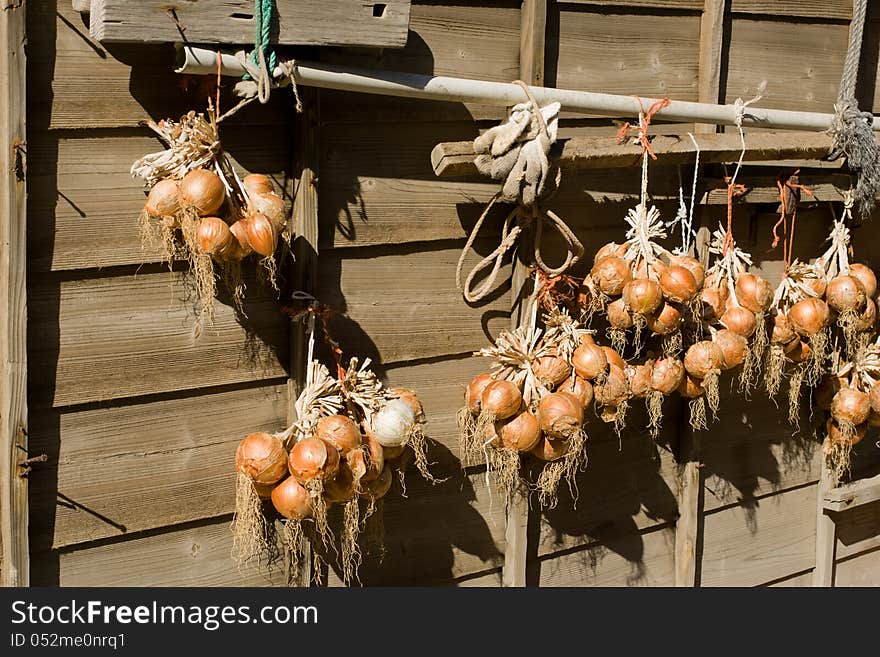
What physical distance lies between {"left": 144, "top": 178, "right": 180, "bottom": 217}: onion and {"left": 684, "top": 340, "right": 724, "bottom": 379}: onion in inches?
51.0

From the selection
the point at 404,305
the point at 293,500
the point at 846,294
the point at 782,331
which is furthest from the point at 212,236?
the point at 846,294

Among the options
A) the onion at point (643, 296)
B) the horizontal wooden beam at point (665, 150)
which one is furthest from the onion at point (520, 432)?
the horizontal wooden beam at point (665, 150)

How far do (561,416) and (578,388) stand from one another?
110 mm

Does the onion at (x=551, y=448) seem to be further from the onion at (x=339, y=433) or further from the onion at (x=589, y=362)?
the onion at (x=339, y=433)

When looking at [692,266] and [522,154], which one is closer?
[522,154]

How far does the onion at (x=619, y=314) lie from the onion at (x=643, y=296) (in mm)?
20

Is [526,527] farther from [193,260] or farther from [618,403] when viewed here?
[193,260]

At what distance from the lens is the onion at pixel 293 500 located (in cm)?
218

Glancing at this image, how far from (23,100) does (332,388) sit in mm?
840

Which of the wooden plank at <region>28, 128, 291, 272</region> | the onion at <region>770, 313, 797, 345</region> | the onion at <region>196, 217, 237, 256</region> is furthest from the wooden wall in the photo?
the onion at <region>770, 313, 797, 345</region>

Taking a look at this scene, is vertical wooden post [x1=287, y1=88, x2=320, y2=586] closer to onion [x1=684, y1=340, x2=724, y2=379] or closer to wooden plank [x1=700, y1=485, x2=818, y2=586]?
onion [x1=684, y1=340, x2=724, y2=379]

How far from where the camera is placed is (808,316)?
9.34ft

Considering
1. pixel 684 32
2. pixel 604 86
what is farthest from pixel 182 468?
pixel 684 32

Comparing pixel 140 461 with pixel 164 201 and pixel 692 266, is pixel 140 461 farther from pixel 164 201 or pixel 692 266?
pixel 692 266
